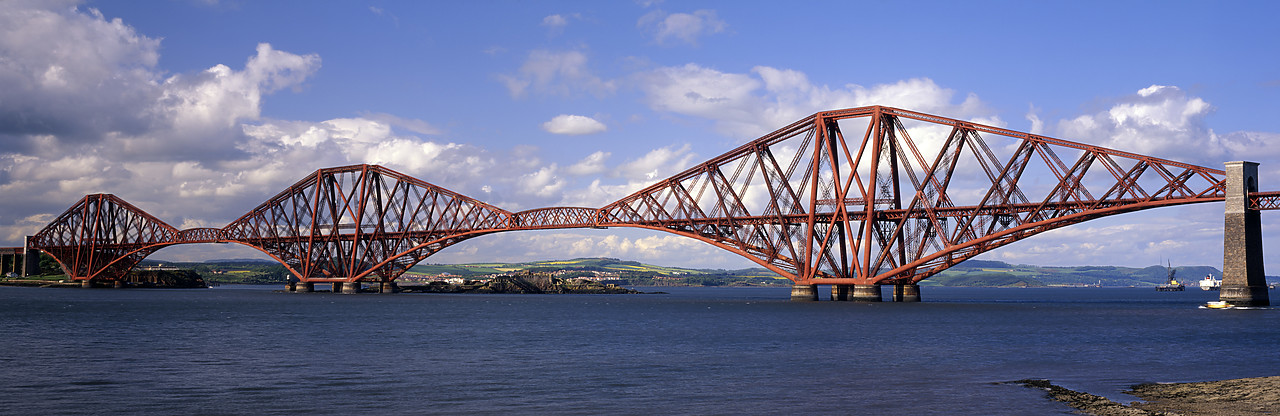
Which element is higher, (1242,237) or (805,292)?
(1242,237)

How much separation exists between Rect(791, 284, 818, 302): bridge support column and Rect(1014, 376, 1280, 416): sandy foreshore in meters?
66.8

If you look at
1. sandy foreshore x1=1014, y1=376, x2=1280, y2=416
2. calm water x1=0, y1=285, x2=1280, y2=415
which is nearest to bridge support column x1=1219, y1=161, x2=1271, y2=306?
calm water x1=0, y1=285, x2=1280, y2=415

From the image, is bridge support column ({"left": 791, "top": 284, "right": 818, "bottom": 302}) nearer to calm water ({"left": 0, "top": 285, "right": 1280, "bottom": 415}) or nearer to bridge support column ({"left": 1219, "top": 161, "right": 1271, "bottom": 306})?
calm water ({"left": 0, "top": 285, "right": 1280, "bottom": 415})

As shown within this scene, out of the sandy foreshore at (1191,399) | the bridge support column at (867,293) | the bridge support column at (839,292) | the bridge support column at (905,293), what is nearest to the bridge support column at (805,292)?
the bridge support column at (839,292)

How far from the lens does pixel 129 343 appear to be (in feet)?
142

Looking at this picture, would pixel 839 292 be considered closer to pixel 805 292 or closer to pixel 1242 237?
pixel 805 292

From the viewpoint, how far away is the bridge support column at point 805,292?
95250 millimetres

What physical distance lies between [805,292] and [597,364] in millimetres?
63211

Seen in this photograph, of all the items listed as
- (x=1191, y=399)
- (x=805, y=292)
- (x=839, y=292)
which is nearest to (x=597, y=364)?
(x=1191, y=399)

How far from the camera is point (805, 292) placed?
96.1 m

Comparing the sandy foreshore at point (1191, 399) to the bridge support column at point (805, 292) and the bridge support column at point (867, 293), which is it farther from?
the bridge support column at point (805, 292)

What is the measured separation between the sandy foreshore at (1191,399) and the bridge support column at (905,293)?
6729 centimetres

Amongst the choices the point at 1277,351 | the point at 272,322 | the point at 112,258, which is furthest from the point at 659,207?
the point at 112,258

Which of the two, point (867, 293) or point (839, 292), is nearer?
point (867, 293)
